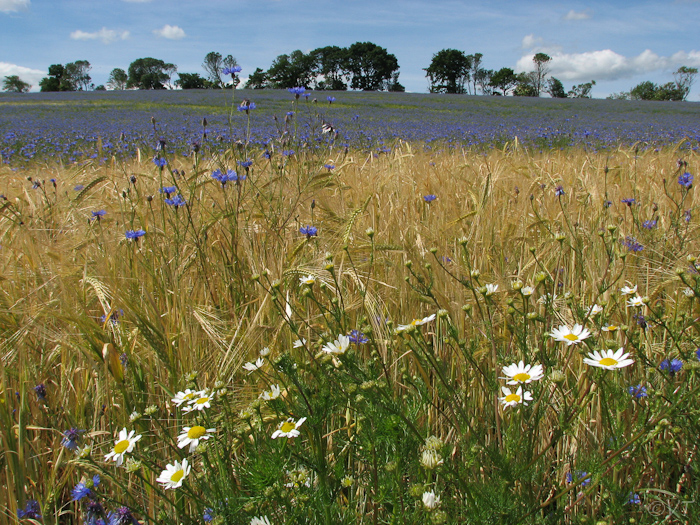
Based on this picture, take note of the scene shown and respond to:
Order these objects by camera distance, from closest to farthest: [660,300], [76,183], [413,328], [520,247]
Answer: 1. [413,328]
2. [660,300]
3. [520,247]
4. [76,183]

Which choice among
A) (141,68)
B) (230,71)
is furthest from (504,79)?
(230,71)

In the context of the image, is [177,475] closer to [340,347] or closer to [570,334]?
[340,347]

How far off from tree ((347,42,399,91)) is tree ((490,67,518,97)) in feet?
54.5

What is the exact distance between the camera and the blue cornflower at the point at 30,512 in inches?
37.7

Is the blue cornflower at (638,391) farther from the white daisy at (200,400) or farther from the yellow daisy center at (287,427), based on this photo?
the white daisy at (200,400)

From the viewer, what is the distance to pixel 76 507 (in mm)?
1102

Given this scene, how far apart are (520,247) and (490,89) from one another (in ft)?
256

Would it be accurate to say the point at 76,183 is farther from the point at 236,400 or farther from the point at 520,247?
the point at 520,247

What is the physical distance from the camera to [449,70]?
6488 cm

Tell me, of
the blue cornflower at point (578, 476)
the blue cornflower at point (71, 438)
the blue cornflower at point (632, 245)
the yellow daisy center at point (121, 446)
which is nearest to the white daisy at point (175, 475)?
the yellow daisy center at point (121, 446)

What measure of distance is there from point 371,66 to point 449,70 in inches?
458

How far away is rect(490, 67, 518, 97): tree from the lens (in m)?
67.7

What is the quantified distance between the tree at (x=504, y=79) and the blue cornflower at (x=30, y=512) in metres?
75.8

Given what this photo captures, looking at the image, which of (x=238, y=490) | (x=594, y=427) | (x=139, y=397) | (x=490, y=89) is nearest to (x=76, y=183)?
(x=139, y=397)
